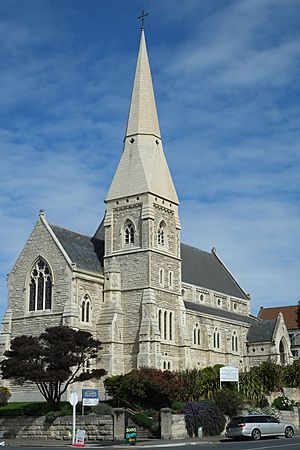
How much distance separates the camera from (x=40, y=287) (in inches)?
2266

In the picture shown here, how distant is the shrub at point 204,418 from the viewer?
122ft

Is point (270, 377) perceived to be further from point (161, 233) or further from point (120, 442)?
point (120, 442)

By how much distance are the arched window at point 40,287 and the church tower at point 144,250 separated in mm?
4883

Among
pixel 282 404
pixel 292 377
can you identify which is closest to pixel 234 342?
pixel 292 377

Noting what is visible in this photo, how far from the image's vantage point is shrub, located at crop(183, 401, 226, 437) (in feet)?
122

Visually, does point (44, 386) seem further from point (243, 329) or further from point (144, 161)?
point (243, 329)

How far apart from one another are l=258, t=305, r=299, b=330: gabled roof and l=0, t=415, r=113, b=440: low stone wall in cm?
6166

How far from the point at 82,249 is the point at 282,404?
2288 centimetres

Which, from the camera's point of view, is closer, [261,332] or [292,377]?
[292,377]

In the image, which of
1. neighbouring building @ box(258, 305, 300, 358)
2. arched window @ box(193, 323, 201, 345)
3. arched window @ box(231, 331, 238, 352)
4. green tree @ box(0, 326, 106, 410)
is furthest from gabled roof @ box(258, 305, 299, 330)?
green tree @ box(0, 326, 106, 410)

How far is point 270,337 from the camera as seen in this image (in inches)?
2899

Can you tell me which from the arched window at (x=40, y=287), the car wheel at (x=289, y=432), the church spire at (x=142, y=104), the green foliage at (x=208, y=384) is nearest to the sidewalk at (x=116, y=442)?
the car wheel at (x=289, y=432)

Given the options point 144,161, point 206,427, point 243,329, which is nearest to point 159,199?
point 144,161

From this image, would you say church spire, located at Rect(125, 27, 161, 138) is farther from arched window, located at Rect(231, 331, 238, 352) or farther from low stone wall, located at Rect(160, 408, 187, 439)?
low stone wall, located at Rect(160, 408, 187, 439)
